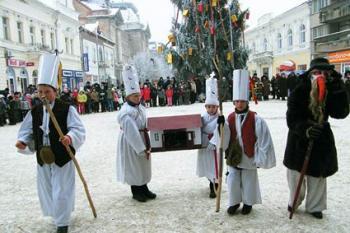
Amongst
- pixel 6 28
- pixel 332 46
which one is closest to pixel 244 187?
pixel 6 28

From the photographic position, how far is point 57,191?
382 cm

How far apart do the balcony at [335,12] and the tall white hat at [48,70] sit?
29.3m

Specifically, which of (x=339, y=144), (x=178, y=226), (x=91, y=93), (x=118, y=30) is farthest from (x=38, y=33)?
(x=118, y=30)

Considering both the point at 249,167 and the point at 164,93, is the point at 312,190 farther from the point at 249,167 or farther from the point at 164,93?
the point at 164,93

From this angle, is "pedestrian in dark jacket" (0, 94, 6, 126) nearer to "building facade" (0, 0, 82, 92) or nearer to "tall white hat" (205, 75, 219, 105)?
"building facade" (0, 0, 82, 92)

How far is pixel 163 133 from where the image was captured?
15.4 feet

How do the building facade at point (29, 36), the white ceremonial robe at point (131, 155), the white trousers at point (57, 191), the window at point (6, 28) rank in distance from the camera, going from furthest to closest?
the window at point (6, 28), the building facade at point (29, 36), the white ceremonial robe at point (131, 155), the white trousers at point (57, 191)

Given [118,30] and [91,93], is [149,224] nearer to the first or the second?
[91,93]

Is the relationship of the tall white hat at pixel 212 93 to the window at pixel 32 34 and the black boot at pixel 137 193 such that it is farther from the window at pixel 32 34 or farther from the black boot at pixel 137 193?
the window at pixel 32 34

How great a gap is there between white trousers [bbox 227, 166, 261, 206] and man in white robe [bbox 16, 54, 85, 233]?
69.2 inches

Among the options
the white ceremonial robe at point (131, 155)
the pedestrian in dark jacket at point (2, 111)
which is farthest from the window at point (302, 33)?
the white ceremonial robe at point (131, 155)

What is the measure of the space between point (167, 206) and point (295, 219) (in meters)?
1.54

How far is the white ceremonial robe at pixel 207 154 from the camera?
481 cm

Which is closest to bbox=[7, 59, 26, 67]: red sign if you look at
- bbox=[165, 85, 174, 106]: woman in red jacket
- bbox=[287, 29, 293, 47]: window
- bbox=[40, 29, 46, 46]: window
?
bbox=[40, 29, 46, 46]: window
